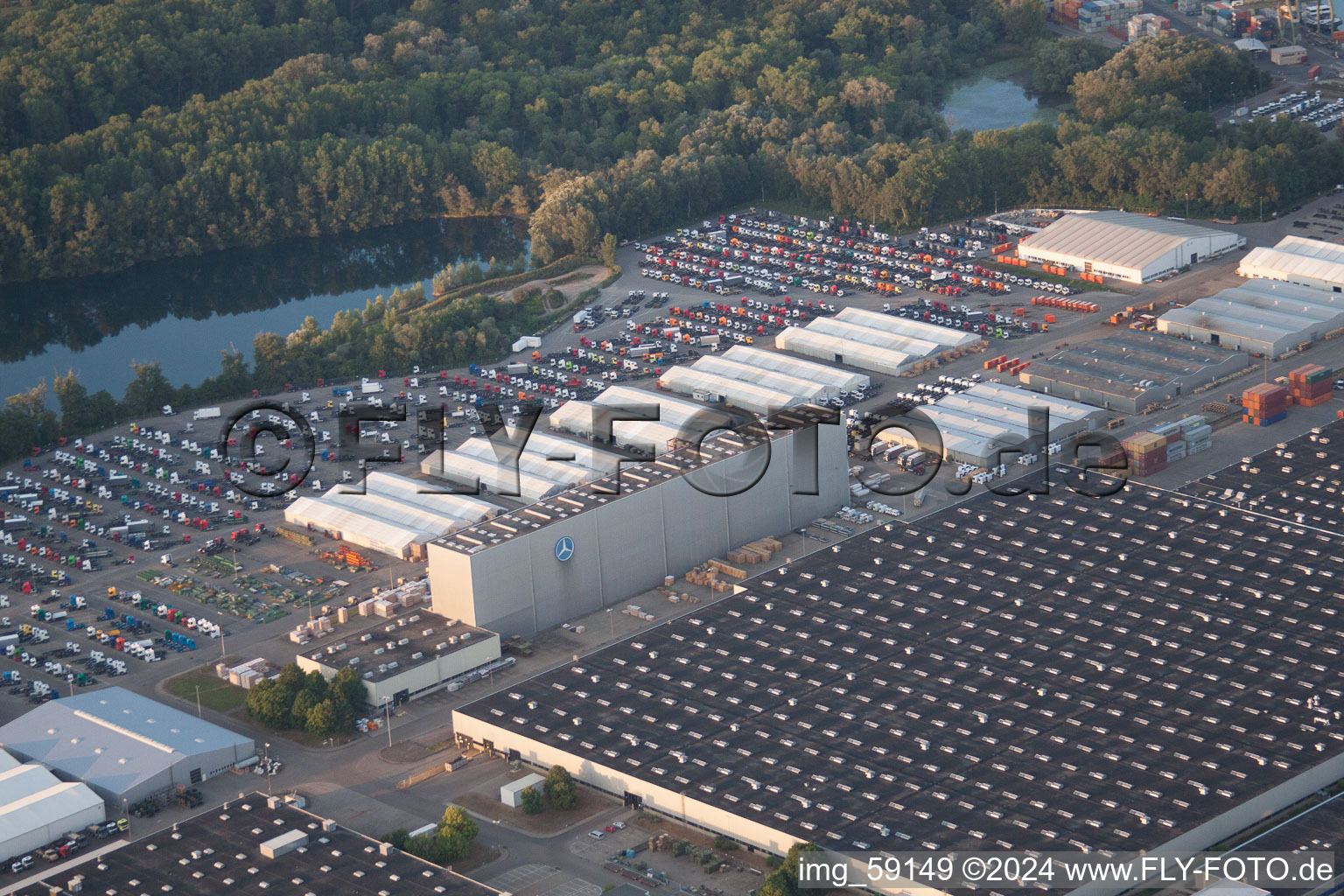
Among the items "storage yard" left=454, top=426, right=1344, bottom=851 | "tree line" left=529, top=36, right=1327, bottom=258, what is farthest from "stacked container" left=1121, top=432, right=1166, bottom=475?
"tree line" left=529, top=36, right=1327, bottom=258

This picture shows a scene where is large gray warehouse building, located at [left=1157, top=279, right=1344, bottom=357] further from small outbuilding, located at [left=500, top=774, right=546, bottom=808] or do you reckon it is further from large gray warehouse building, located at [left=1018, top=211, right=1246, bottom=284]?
small outbuilding, located at [left=500, top=774, right=546, bottom=808]

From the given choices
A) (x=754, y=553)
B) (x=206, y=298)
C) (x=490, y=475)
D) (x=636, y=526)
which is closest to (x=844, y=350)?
(x=490, y=475)

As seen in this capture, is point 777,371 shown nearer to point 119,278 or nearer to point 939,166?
point 939,166

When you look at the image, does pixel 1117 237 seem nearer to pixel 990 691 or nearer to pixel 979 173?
pixel 979 173

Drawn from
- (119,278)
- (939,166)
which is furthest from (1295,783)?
(119,278)

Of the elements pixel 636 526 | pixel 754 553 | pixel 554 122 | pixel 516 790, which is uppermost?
pixel 554 122
